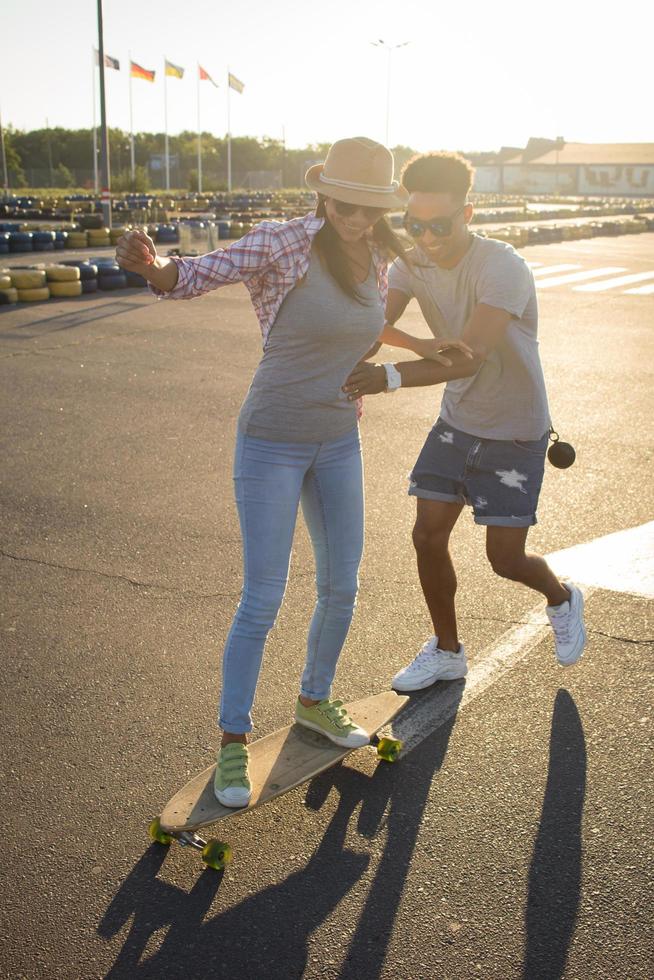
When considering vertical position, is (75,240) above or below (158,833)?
above

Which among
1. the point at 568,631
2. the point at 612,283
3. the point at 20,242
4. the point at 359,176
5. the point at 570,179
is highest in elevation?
the point at 570,179

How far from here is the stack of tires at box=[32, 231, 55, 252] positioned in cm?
2569

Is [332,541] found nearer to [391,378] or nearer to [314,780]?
[391,378]

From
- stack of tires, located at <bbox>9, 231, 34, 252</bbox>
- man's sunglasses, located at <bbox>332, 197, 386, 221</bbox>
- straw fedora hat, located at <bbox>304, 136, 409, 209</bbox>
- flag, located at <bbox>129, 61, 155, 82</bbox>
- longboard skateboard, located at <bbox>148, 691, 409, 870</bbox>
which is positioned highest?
flag, located at <bbox>129, 61, 155, 82</bbox>

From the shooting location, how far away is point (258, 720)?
12.8 feet

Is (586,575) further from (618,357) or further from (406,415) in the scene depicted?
(618,357)

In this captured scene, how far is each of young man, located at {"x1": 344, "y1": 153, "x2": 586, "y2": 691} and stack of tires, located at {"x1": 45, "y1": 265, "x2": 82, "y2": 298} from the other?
14.5m

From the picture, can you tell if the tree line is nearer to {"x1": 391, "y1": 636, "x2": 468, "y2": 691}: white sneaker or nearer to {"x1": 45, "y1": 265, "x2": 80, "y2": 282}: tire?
{"x1": 45, "y1": 265, "x2": 80, "y2": 282}: tire

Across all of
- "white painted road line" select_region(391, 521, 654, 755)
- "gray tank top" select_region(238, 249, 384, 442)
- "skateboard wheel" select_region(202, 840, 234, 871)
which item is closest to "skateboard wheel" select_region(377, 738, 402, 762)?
"white painted road line" select_region(391, 521, 654, 755)

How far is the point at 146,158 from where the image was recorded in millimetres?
128375

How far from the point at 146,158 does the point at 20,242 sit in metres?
110

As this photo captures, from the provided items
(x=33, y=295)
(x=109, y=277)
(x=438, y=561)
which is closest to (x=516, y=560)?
(x=438, y=561)

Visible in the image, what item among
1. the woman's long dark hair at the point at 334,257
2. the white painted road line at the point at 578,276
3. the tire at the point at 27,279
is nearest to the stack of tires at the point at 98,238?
the tire at the point at 27,279

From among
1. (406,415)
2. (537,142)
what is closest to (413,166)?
(406,415)
